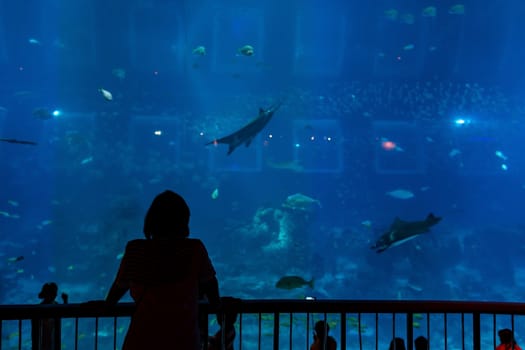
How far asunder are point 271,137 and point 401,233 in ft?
78.1

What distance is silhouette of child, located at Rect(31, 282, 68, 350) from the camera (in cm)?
285

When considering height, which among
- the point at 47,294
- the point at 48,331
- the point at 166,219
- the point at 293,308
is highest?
the point at 166,219

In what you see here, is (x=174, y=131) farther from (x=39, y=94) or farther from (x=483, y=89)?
(x=483, y=89)

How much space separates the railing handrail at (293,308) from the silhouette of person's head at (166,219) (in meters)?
0.79

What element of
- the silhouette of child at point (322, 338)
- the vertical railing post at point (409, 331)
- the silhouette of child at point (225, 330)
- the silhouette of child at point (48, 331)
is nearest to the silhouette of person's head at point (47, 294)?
the silhouette of child at point (48, 331)

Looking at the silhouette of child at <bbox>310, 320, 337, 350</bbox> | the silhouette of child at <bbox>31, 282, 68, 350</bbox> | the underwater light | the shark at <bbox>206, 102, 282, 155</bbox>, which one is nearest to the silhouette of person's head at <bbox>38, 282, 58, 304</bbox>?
the silhouette of child at <bbox>31, 282, 68, 350</bbox>

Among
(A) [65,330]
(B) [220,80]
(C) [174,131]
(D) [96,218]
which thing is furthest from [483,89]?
(A) [65,330]

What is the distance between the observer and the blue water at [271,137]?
65.0 feet

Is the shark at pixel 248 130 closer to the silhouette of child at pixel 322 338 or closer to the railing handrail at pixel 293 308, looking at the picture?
the silhouette of child at pixel 322 338

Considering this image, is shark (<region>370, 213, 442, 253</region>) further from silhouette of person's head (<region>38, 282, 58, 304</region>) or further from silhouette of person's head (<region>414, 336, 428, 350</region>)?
silhouette of person's head (<region>38, 282, 58, 304</region>)

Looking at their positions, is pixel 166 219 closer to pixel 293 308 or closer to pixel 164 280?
pixel 164 280

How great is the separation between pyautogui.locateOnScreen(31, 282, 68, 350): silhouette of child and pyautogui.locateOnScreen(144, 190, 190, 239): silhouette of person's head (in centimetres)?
147

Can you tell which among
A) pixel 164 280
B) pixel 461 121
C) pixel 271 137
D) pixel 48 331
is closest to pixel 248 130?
pixel 48 331

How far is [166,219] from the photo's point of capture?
2012 mm
